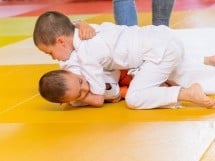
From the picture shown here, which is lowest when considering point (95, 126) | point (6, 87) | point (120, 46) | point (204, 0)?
point (204, 0)

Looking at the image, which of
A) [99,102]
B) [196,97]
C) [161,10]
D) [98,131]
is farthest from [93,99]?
[161,10]

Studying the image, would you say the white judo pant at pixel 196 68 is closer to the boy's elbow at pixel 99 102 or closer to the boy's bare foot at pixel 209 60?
the boy's bare foot at pixel 209 60

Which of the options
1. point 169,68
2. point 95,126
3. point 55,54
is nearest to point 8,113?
point 55,54

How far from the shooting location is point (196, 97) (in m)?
2.29

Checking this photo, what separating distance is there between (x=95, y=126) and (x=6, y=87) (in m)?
0.94

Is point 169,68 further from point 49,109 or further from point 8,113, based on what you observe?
point 8,113

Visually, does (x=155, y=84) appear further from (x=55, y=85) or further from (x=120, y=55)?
(x=55, y=85)

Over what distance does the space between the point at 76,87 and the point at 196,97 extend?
0.50m

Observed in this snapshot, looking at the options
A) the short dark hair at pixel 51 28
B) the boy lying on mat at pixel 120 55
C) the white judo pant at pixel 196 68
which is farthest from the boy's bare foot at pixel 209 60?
the short dark hair at pixel 51 28

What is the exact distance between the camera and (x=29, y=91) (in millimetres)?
2852

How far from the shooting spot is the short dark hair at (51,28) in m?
2.44

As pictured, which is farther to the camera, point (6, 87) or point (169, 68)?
point (6, 87)

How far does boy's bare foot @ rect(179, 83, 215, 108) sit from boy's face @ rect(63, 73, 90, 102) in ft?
1.34

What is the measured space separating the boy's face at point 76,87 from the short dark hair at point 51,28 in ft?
0.64
